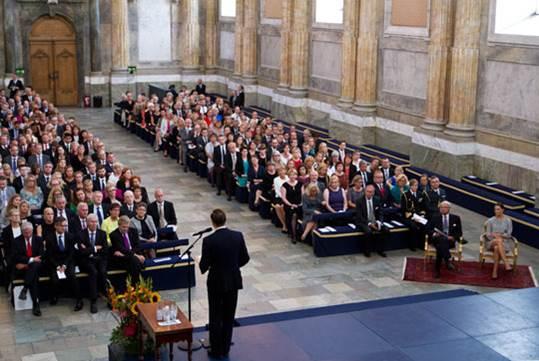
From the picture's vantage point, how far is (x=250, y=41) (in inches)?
1256

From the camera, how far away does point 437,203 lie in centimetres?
1579

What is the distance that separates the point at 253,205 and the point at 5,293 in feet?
21.4

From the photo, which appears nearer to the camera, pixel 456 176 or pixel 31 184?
pixel 31 184

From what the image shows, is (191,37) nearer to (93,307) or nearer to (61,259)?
(61,259)

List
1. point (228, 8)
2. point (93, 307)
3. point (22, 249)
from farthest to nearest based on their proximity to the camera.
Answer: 1. point (228, 8)
2. point (22, 249)
3. point (93, 307)

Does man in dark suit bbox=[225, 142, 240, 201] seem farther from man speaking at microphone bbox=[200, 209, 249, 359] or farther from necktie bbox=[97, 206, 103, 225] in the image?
man speaking at microphone bbox=[200, 209, 249, 359]

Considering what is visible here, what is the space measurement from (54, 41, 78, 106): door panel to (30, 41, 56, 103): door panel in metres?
0.22

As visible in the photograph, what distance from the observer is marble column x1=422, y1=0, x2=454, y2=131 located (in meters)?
19.8

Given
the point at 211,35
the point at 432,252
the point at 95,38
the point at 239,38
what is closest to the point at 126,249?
the point at 432,252

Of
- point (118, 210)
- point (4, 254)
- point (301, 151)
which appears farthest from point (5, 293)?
point (301, 151)

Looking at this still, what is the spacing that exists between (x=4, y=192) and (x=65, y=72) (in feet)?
67.3

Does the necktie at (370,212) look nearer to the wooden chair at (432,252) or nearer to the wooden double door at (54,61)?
the wooden chair at (432,252)

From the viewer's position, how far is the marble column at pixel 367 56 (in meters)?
23.3

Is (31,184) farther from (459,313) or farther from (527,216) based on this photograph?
(527,216)
